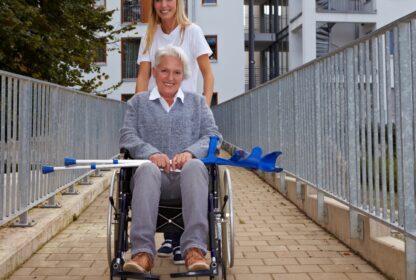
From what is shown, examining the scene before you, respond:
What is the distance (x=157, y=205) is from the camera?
3.29 meters

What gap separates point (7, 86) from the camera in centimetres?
425

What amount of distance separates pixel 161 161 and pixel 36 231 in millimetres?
1811

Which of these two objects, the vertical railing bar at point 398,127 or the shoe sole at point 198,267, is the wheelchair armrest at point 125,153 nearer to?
the shoe sole at point 198,267

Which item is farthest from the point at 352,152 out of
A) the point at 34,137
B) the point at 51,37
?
the point at 51,37

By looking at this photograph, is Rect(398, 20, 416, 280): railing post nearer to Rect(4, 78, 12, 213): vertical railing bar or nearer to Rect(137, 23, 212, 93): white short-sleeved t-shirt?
Rect(137, 23, 212, 93): white short-sleeved t-shirt

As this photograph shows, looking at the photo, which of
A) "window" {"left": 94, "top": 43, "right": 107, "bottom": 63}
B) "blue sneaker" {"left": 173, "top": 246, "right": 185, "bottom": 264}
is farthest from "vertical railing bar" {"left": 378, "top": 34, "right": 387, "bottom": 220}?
"window" {"left": 94, "top": 43, "right": 107, "bottom": 63}

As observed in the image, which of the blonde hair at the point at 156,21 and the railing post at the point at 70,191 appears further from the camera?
the railing post at the point at 70,191

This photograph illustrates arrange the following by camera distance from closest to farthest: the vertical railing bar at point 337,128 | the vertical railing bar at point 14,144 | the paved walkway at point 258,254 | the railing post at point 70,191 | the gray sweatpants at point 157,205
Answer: the gray sweatpants at point 157,205
the paved walkway at point 258,254
the vertical railing bar at point 14,144
the vertical railing bar at point 337,128
the railing post at point 70,191

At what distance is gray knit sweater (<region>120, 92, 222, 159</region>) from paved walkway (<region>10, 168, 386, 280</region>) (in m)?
0.92

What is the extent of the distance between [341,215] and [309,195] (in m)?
1.33

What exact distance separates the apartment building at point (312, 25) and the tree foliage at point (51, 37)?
14.5 metres

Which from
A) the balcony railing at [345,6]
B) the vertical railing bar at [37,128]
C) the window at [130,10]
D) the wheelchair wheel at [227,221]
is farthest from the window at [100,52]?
the balcony railing at [345,6]

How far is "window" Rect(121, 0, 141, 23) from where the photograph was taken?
26094mm

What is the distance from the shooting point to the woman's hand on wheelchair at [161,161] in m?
3.35
